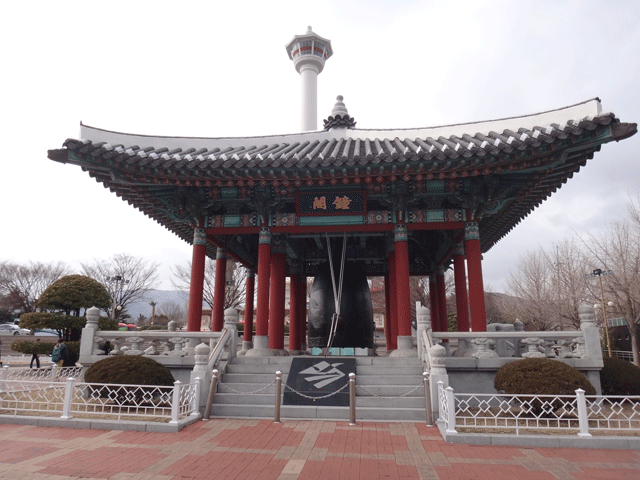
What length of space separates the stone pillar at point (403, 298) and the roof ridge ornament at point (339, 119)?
676 centimetres

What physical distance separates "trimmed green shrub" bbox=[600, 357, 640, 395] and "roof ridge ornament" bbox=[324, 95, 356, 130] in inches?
502

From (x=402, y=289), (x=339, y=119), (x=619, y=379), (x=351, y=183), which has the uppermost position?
(x=339, y=119)

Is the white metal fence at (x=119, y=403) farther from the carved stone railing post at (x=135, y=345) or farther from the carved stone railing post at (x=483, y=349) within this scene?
the carved stone railing post at (x=483, y=349)

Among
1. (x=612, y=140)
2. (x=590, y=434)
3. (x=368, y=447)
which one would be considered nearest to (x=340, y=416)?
(x=368, y=447)

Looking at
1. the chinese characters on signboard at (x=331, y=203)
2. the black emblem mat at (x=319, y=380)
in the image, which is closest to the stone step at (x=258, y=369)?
the black emblem mat at (x=319, y=380)

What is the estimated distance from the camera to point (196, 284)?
14078 millimetres

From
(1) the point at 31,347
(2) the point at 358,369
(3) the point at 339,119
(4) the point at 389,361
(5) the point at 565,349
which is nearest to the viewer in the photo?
(5) the point at 565,349

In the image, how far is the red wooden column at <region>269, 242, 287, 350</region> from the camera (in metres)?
14.3

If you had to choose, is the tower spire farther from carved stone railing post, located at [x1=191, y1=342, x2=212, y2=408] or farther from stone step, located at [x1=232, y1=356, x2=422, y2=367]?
carved stone railing post, located at [x1=191, y1=342, x2=212, y2=408]

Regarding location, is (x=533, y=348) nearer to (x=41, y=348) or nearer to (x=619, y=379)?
(x=619, y=379)

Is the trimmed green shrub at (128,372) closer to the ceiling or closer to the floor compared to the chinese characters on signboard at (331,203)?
closer to the floor

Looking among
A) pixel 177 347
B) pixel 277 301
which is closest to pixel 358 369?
pixel 277 301

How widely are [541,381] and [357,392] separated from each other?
415 centimetres

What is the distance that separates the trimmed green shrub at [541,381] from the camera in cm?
895
